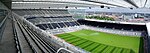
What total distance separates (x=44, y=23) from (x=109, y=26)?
19.5 m

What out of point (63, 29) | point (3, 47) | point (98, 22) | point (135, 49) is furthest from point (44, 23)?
point (3, 47)

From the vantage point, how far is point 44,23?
51.5m

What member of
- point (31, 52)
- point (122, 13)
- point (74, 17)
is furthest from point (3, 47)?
point (122, 13)

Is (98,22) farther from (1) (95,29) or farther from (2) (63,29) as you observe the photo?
(2) (63,29)

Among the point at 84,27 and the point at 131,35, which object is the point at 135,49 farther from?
the point at 84,27

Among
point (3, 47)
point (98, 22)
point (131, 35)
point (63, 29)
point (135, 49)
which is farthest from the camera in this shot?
point (98, 22)

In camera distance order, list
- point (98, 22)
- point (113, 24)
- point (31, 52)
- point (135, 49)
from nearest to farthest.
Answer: point (31, 52)
point (135, 49)
point (113, 24)
point (98, 22)

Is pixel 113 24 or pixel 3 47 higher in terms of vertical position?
pixel 3 47

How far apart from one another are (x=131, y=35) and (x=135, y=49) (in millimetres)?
15681

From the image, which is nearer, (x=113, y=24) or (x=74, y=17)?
(x=113, y=24)

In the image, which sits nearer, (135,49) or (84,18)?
(135,49)

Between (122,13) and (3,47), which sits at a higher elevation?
(3,47)

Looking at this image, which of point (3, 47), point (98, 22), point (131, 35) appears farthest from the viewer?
point (98, 22)

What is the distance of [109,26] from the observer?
54688mm
